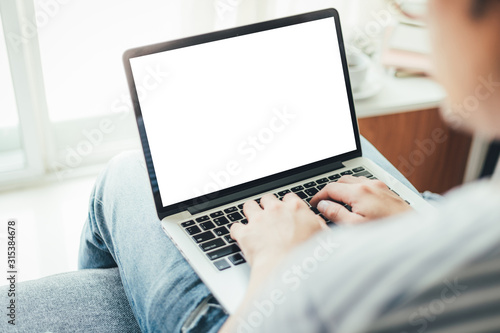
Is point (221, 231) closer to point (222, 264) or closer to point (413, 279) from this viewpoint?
point (222, 264)

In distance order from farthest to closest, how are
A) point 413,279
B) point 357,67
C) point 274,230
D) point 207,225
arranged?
1. point 357,67
2. point 207,225
3. point 274,230
4. point 413,279

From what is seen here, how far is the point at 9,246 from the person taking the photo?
46.3 inches

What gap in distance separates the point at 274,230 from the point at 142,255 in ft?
0.72

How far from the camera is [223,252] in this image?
0.71m

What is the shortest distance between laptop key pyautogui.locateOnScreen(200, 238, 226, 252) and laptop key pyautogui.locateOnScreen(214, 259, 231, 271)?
3 cm

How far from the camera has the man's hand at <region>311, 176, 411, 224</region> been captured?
723 millimetres

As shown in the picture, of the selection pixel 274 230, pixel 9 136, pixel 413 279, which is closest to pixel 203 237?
pixel 274 230

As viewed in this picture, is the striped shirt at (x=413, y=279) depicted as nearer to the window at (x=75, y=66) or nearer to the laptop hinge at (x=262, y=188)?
the laptop hinge at (x=262, y=188)

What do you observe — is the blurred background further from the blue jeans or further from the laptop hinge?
the laptop hinge

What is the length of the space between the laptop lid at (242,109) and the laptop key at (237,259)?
0.37 feet

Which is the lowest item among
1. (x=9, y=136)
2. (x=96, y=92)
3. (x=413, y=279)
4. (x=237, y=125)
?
(x=9, y=136)

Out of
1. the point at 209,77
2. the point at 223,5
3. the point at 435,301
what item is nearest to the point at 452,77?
the point at 435,301

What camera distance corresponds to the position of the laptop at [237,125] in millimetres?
744

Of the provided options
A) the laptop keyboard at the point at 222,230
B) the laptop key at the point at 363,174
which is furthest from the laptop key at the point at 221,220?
the laptop key at the point at 363,174
